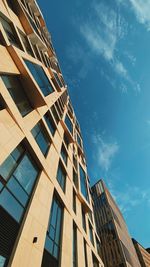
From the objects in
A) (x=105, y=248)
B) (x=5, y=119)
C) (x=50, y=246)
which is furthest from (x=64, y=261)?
(x=105, y=248)

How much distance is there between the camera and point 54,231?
453 inches

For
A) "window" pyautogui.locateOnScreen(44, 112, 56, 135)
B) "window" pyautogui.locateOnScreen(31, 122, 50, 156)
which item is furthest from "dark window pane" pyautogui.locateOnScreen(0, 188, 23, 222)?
"window" pyautogui.locateOnScreen(44, 112, 56, 135)

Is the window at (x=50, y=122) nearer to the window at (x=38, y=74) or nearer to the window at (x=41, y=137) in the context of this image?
the window at (x=38, y=74)

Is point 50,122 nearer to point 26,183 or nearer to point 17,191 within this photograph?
point 26,183

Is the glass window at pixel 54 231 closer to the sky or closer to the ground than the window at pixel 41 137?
closer to the ground

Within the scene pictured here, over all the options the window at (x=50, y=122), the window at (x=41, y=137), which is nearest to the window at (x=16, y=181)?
the window at (x=41, y=137)

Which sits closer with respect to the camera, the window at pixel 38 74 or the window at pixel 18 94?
the window at pixel 18 94

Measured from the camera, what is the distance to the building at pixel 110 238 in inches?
1800

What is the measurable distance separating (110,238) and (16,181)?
170ft

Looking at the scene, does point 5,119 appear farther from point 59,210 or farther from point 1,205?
point 59,210

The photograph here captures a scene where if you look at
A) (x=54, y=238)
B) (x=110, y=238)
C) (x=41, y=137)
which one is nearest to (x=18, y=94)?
(x=41, y=137)

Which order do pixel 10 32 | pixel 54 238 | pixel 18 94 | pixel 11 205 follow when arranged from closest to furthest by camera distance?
1. pixel 11 205
2. pixel 54 238
3. pixel 18 94
4. pixel 10 32

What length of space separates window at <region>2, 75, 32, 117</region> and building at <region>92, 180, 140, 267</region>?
1878 inches

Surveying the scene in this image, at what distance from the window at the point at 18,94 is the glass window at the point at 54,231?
7.03 meters
